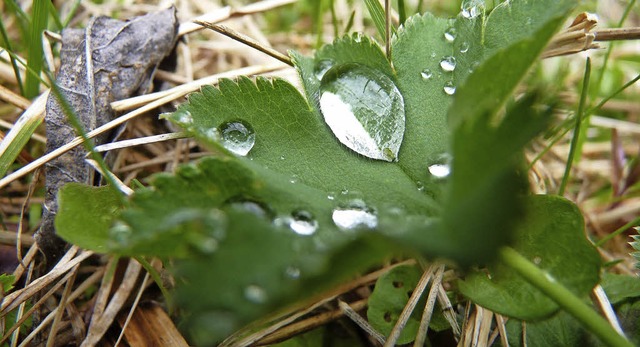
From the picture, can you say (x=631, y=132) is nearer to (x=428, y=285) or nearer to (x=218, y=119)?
(x=428, y=285)

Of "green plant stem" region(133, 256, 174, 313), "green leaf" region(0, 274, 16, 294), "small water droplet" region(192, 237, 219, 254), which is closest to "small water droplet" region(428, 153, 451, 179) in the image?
"small water droplet" region(192, 237, 219, 254)

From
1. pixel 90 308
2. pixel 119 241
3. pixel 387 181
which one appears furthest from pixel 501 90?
pixel 90 308

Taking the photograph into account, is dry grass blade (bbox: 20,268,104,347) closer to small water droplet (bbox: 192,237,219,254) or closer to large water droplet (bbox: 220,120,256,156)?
large water droplet (bbox: 220,120,256,156)

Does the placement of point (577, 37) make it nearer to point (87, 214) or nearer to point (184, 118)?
point (184, 118)

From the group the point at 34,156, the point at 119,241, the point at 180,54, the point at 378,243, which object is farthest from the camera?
the point at 180,54

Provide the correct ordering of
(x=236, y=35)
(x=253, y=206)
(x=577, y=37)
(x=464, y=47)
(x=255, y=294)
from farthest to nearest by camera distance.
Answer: (x=236, y=35), (x=577, y=37), (x=464, y=47), (x=253, y=206), (x=255, y=294)

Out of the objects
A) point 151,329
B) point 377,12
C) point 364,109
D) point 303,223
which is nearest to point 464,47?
point 364,109

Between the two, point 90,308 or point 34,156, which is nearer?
point 90,308
